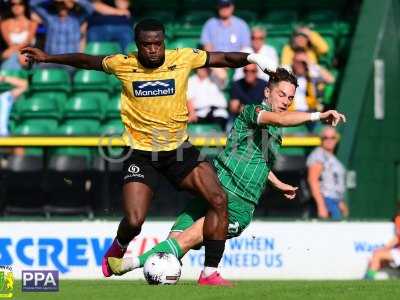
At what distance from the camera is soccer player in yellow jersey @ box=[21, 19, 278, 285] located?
10.2m

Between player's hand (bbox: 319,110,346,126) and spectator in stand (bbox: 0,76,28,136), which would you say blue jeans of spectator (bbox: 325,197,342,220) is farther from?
player's hand (bbox: 319,110,346,126)

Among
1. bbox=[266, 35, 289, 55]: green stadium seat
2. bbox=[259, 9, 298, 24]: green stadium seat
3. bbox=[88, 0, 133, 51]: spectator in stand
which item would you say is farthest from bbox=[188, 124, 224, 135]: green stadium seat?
bbox=[259, 9, 298, 24]: green stadium seat

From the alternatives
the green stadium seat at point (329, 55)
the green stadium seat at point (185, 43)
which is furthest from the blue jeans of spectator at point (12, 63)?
the green stadium seat at point (329, 55)

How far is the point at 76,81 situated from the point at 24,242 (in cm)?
402

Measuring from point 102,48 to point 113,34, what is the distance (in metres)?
0.32

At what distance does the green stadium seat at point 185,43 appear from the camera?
1833 cm

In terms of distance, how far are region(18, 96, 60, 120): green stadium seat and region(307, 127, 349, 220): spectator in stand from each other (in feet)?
13.5

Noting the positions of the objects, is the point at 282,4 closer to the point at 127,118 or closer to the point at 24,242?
the point at 24,242

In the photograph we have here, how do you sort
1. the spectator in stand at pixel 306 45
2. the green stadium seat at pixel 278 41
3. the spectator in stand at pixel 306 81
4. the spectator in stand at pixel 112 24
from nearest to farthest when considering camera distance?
the spectator in stand at pixel 306 81, the spectator in stand at pixel 306 45, the green stadium seat at pixel 278 41, the spectator in stand at pixel 112 24

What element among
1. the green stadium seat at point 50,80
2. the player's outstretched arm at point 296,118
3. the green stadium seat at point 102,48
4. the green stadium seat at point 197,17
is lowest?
the green stadium seat at point 50,80

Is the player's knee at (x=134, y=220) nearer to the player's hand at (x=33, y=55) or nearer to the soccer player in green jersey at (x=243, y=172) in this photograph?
the soccer player in green jersey at (x=243, y=172)

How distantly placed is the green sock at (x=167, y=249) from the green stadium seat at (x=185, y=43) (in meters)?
8.33

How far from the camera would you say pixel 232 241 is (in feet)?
47.8

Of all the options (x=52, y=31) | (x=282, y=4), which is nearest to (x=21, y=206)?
(x=52, y=31)
